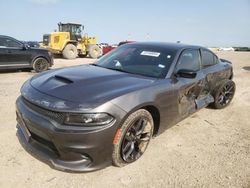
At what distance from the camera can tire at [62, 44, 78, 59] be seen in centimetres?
1633

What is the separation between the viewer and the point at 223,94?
5273mm

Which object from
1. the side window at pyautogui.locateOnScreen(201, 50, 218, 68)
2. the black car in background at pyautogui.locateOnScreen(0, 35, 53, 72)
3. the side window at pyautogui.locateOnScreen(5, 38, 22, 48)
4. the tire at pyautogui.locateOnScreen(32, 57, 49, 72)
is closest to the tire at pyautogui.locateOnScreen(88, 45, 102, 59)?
the black car in background at pyautogui.locateOnScreen(0, 35, 53, 72)

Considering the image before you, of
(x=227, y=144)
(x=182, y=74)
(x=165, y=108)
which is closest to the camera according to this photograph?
(x=165, y=108)

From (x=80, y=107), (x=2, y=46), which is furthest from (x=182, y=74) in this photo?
(x=2, y=46)

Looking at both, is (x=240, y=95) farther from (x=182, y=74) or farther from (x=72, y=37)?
(x=72, y=37)

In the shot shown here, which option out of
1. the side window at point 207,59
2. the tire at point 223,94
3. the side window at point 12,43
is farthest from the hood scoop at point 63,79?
the side window at point 12,43

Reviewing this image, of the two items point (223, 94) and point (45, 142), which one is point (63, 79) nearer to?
point (45, 142)

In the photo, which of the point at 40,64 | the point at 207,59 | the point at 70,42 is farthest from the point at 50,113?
the point at 70,42

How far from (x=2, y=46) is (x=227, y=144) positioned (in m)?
8.58

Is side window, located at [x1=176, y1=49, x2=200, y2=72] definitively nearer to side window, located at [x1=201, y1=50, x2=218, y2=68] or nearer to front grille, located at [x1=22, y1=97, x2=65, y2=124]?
side window, located at [x1=201, y1=50, x2=218, y2=68]

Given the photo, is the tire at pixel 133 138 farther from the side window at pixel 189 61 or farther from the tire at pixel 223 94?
the tire at pixel 223 94

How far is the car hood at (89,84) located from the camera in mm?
2496

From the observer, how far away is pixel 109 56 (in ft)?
→ 13.9

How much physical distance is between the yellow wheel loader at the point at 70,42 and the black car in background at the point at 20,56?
664 cm
